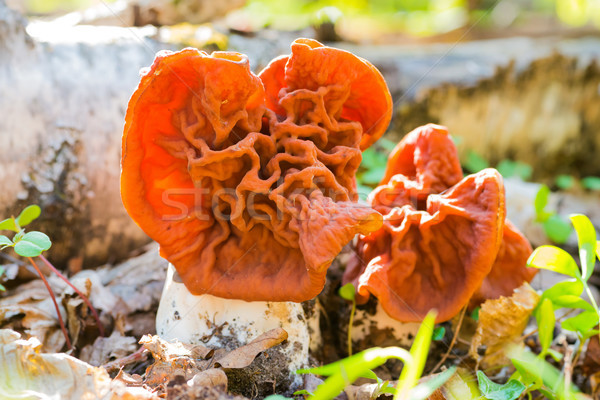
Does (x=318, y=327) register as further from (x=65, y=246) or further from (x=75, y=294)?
(x=65, y=246)

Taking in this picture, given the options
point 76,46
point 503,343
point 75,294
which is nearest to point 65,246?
point 75,294

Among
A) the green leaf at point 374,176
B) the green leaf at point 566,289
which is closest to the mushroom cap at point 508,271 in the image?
the green leaf at point 566,289

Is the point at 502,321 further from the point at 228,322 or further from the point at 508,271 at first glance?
the point at 228,322

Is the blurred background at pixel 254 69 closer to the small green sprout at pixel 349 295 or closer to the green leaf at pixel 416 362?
the small green sprout at pixel 349 295

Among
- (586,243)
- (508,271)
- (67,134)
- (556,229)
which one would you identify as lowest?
(556,229)

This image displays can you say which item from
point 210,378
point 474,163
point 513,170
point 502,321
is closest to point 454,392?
point 502,321
